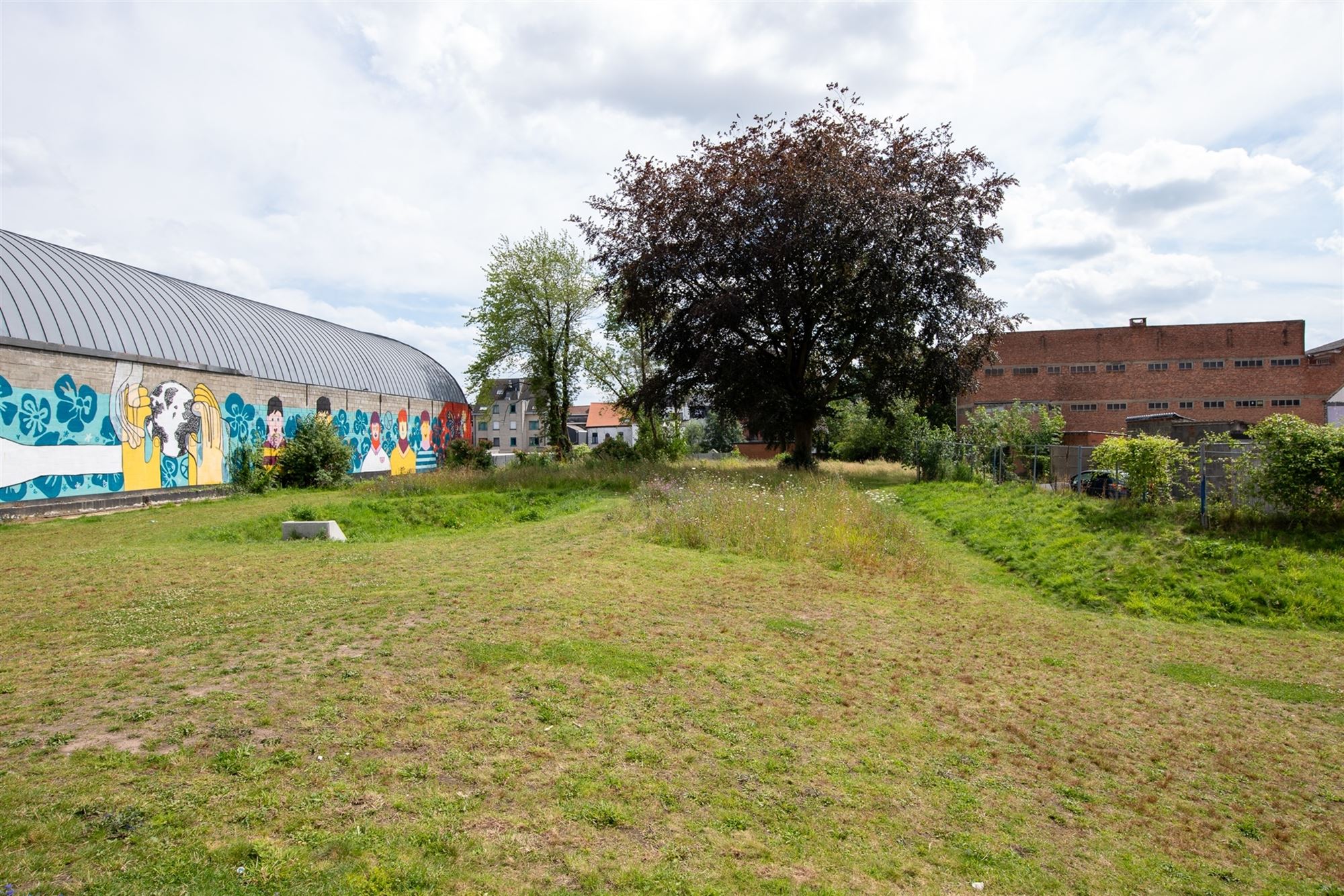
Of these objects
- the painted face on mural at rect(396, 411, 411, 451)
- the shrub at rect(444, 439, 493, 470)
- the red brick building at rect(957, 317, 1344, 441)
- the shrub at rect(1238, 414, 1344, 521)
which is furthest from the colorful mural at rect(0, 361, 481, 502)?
the red brick building at rect(957, 317, 1344, 441)

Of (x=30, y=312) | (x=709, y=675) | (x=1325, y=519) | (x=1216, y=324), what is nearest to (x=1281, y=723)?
(x=709, y=675)

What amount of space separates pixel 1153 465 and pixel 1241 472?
4.10ft

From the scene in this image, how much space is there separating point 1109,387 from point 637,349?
3272cm

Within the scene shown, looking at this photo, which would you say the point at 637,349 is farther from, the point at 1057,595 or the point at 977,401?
the point at 1057,595

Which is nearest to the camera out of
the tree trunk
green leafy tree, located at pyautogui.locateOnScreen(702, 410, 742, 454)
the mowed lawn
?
the mowed lawn

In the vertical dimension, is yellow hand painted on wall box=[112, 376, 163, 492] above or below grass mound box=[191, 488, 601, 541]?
above

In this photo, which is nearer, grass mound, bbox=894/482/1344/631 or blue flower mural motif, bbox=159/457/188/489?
grass mound, bbox=894/482/1344/631

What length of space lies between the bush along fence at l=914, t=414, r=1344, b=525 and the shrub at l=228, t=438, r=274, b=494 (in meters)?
21.5

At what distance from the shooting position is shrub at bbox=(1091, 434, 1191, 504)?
11953 mm

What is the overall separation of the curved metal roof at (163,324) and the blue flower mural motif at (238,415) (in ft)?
3.52

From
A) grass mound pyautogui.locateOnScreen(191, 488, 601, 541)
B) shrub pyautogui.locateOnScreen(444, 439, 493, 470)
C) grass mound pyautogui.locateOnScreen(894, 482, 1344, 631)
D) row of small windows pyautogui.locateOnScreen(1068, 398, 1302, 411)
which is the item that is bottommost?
grass mound pyautogui.locateOnScreen(894, 482, 1344, 631)

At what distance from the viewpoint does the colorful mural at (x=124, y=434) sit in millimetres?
15992

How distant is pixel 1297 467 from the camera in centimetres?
1030

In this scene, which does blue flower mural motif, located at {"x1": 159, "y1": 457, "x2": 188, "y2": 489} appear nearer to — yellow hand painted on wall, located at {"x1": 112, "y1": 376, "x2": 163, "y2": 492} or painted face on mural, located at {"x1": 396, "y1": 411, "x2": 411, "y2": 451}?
yellow hand painted on wall, located at {"x1": 112, "y1": 376, "x2": 163, "y2": 492}
